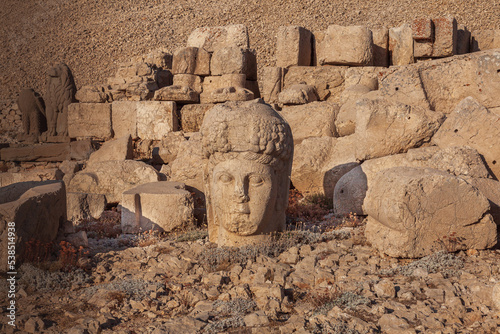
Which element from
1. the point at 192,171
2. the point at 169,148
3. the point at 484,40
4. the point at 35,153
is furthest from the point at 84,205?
the point at 484,40

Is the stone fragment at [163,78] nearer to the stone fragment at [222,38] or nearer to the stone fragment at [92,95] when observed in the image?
the stone fragment at [222,38]

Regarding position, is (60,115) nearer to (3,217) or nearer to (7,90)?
(3,217)

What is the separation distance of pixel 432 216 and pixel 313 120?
15.8 feet

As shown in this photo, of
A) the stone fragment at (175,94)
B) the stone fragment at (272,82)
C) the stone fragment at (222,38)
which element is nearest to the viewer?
the stone fragment at (272,82)

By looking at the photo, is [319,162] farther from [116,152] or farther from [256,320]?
[256,320]

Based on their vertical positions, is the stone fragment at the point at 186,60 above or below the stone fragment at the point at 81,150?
above

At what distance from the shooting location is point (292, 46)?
37.6 feet

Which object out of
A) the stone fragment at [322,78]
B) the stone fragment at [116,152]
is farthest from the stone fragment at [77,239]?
the stone fragment at [322,78]

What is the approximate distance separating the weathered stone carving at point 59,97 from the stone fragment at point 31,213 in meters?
7.71

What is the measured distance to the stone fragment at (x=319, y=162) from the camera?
7988 mm

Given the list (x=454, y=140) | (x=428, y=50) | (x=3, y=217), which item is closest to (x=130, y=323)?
(x=3, y=217)

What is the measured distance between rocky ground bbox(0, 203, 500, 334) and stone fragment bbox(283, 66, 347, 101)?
590cm

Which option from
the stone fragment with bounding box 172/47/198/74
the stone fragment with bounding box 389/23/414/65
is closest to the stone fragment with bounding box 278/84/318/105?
the stone fragment with bounding box 389/23/414/65

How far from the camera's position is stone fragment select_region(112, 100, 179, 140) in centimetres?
1154
